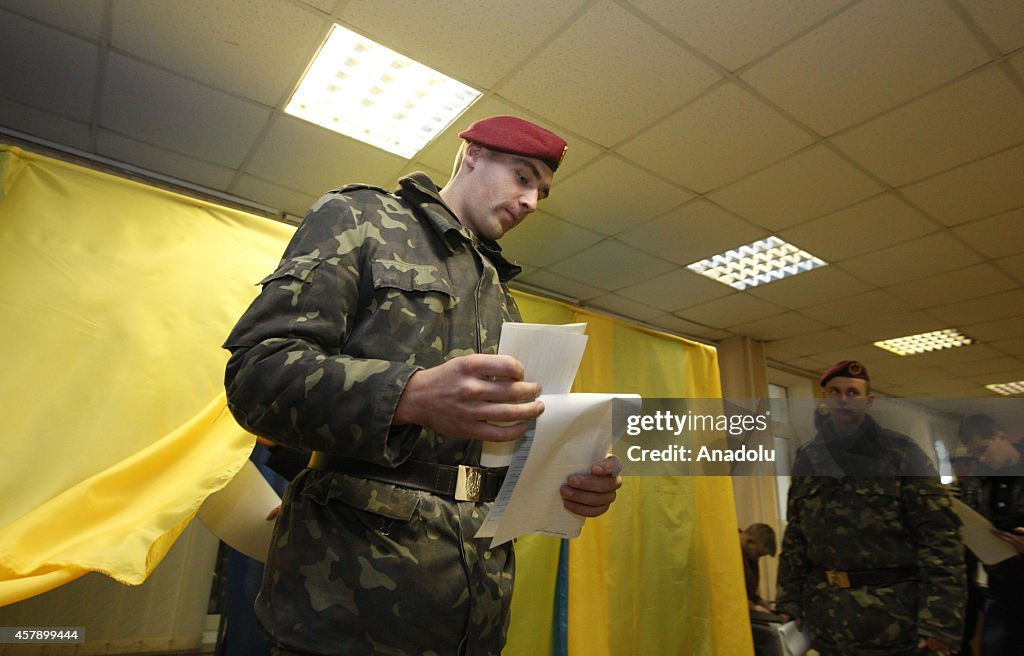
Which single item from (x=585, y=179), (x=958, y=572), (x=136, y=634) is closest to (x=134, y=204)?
(x=136, y=634)

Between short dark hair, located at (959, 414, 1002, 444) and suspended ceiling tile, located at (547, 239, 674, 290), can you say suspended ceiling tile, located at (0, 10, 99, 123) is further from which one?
short dark hair, located at (959, 414, 1002, 444)

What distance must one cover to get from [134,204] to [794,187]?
3.05 meters

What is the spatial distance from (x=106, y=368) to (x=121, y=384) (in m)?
0.06

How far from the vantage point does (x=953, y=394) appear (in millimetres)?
7320

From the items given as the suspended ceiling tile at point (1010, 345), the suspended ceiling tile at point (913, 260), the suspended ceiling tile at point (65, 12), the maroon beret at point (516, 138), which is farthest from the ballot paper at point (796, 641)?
the suspended ceiling tile at point (1010, 345)

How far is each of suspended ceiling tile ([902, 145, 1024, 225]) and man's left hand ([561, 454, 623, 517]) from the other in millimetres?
3136

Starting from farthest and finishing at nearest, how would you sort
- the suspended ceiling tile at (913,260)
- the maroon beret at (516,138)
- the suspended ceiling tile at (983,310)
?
the suspended ceiling tile at (983,310) < the suspended ceiling tile at (913,260) < the maroon beret at (516,138)

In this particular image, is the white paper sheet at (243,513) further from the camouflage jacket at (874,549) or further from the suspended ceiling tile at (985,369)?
the suspended ceiling tile at (985,369)

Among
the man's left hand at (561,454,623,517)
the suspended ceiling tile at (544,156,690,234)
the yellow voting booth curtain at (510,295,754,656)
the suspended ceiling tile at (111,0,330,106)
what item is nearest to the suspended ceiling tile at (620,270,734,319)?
the suspended ceiling tile at (544,156,690,234)

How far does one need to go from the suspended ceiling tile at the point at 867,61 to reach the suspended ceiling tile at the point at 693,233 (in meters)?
0.89

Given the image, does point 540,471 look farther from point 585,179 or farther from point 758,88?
point 585,179

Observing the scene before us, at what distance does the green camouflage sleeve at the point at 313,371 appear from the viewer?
0.65 metres

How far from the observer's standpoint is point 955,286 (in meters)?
4.33

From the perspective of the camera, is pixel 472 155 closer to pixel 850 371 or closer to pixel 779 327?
pixel 850 371
